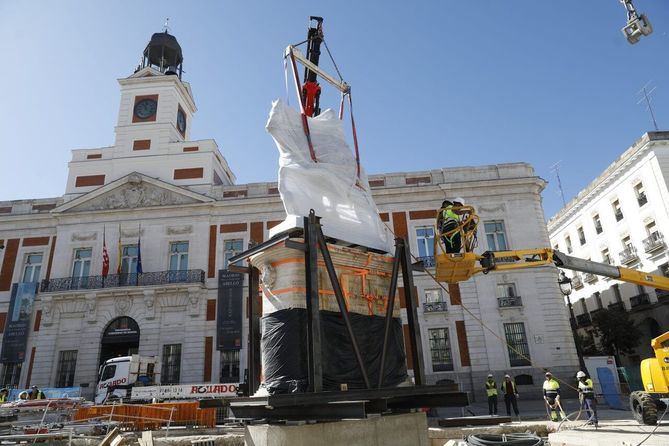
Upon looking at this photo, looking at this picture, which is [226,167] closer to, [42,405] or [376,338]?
[42,405]

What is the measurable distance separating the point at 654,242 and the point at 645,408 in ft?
82.3

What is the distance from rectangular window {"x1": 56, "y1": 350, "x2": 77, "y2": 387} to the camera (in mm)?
28562

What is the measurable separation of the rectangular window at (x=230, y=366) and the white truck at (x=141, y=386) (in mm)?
3980

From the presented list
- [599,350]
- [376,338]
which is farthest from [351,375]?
[599,350]

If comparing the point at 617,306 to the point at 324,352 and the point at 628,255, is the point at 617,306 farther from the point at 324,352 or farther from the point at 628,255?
the point at 324,352

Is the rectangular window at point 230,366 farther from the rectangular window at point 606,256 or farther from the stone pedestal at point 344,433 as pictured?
the rectangular window at point 606,256

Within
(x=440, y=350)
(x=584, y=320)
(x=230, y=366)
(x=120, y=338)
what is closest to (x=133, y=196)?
(x=120, y=338)

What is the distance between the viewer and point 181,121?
128ft

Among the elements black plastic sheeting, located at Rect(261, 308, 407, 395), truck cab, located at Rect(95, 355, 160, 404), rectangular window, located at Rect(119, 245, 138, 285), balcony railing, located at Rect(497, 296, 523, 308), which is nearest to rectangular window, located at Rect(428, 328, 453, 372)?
balcony railing, located at Rect(497, 296, 523, 308)

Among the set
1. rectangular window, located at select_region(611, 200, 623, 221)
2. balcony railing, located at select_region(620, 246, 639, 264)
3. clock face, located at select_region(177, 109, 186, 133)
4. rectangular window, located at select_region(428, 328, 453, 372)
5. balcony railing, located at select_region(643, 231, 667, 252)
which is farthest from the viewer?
clock face, located at select_region(177, 109, 186, 133)

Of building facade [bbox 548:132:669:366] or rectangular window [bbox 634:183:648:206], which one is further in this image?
rectangular window [bbox 634:183:648:206]

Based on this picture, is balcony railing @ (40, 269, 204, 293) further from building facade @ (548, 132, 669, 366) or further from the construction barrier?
building facade @ (548, 132, 669, 366)

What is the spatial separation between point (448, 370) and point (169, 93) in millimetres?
29808

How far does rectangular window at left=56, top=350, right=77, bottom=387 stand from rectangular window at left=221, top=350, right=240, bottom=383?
9.49m
